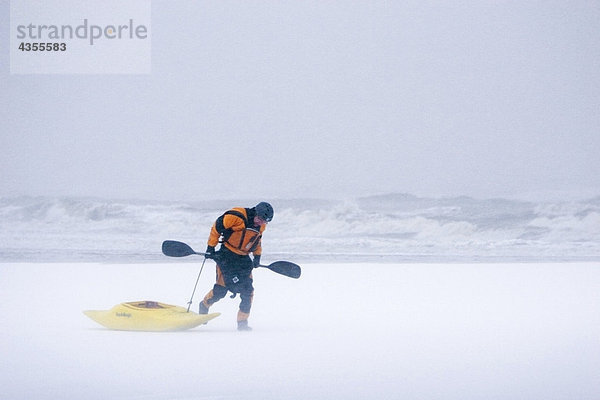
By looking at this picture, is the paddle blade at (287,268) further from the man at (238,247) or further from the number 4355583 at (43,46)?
the number 4355583 at (43,46)

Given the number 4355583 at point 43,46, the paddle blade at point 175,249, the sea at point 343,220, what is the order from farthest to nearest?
the sea at point 343,220 → the number 4355583 at point 43,46 → the paddle blade at point 175,249

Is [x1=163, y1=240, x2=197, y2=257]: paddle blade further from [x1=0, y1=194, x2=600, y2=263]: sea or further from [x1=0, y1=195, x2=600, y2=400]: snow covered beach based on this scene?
[x1=0, y1=194, x2=600, y2=263]: sea

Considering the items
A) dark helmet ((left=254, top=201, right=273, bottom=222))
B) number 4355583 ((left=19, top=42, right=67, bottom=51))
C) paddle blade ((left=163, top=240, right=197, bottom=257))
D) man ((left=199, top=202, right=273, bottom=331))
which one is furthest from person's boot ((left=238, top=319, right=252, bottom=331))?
number 4355583 ((left=19, top=42, right=67, bottom=51))

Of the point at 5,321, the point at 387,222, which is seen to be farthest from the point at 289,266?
the point at 387,222

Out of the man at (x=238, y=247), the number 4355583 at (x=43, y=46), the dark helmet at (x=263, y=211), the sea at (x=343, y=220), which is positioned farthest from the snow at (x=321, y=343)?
the sea at (x=343, y=220)

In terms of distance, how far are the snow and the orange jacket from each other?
620 mm

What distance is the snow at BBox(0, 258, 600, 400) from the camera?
13.2ft

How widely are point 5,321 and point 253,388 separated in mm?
3148

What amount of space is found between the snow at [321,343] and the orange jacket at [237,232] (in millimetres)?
620

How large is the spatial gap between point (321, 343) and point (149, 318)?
125cm

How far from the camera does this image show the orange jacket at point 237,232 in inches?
236

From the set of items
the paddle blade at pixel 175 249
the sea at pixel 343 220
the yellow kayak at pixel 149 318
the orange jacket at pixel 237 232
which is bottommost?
the sea at pixel 343 220

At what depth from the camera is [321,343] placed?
218 inches

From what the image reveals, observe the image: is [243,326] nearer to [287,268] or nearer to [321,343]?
[287,268]
